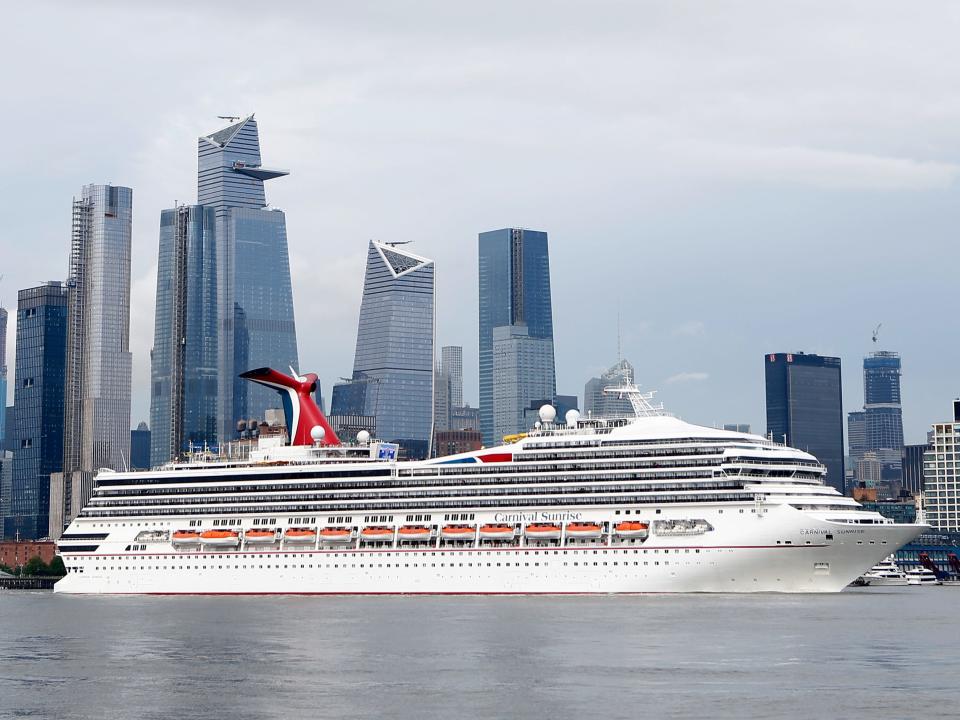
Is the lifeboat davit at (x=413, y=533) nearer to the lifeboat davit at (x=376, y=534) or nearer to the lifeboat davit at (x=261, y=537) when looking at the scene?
the lifeboat davit at (x=376, y=534)

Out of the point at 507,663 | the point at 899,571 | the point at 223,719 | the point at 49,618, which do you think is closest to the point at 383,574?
the point at 49,618

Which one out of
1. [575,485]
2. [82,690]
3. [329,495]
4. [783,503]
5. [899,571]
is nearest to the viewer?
[82,690]

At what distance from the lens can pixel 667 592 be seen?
99.2 metres

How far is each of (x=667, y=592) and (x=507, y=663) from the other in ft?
137

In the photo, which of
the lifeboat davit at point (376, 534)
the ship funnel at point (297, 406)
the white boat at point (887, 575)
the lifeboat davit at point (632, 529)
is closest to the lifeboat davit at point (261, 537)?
the lifeboat davit at point (376, 534)

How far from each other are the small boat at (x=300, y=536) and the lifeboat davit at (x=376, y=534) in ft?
13.7

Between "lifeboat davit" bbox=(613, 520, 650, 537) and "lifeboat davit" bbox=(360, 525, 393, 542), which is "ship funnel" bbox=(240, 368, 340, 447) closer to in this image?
"lifeboat davit" bbox=(360, 525, 393, 542)

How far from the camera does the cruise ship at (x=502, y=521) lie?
98.9 m

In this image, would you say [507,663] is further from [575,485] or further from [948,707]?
[575,485]

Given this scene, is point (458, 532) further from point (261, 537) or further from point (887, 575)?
point (887, 575)

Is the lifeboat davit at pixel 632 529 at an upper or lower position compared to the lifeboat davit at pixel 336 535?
upper

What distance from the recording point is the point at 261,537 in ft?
377

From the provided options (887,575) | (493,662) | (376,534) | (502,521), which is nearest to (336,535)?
(376,534)

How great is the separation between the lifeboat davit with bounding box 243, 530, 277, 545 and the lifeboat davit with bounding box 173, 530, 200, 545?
4.38 metres
